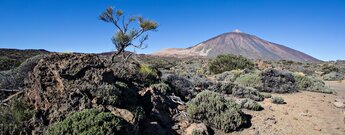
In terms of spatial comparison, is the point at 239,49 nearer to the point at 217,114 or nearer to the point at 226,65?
the point at 226,65

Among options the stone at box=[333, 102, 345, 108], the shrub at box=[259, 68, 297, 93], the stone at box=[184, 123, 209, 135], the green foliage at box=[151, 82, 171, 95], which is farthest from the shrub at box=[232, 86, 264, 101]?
the stone at box=[184, 123, 209, 135]

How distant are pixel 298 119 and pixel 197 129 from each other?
3036 mm

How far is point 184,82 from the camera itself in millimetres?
8391

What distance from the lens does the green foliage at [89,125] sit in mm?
3945

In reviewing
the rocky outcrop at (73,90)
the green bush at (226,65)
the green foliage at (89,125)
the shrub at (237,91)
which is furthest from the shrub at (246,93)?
the green bush at (226,65)

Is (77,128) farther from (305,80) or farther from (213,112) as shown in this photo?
(305,80)

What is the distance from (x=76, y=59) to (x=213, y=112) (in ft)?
10.5

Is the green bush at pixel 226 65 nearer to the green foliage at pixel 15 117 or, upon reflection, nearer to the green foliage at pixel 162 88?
the green foliage at pixel 162 88

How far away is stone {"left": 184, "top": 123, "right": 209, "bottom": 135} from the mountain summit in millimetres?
93492

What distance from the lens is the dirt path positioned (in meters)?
6.00

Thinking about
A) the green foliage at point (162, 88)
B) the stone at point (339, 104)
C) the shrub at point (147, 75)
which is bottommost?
the stone at point (339, 104)

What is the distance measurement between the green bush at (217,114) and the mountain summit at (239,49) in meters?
92.7

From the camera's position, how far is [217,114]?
6.15 meters

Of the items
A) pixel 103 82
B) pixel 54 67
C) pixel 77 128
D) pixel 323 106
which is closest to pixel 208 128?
pixel 103 82
